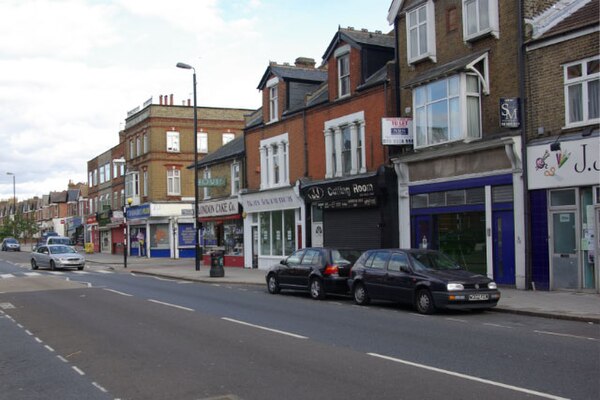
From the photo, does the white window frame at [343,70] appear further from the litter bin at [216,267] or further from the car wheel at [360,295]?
the car wheel at [360,295]

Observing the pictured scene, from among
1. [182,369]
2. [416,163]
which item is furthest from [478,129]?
[182,369]

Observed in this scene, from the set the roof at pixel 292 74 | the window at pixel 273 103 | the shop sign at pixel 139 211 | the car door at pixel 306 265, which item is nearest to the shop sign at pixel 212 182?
the window at pixel 273 103

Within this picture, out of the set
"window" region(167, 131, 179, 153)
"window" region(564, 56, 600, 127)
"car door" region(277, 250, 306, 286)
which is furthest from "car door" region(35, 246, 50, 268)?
"window" region(564, 56, 600, 127)

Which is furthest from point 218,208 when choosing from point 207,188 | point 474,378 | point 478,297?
point 474,378

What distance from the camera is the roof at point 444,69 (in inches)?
757

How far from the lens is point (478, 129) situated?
1955 cm

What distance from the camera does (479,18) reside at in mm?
19484

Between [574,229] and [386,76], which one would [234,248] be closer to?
[386,76]

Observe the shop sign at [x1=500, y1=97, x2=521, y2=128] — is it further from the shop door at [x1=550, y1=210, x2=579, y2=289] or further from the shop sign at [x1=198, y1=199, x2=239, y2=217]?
the shop sign at [x1=198, y1=199, x2=239, y2=217]

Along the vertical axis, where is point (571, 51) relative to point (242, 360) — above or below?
above

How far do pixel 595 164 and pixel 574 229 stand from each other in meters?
1.87

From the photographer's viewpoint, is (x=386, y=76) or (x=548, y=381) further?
(x=386, y=76)

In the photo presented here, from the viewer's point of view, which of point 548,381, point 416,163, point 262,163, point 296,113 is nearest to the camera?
point 548,381

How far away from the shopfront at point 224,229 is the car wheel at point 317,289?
591 inches
